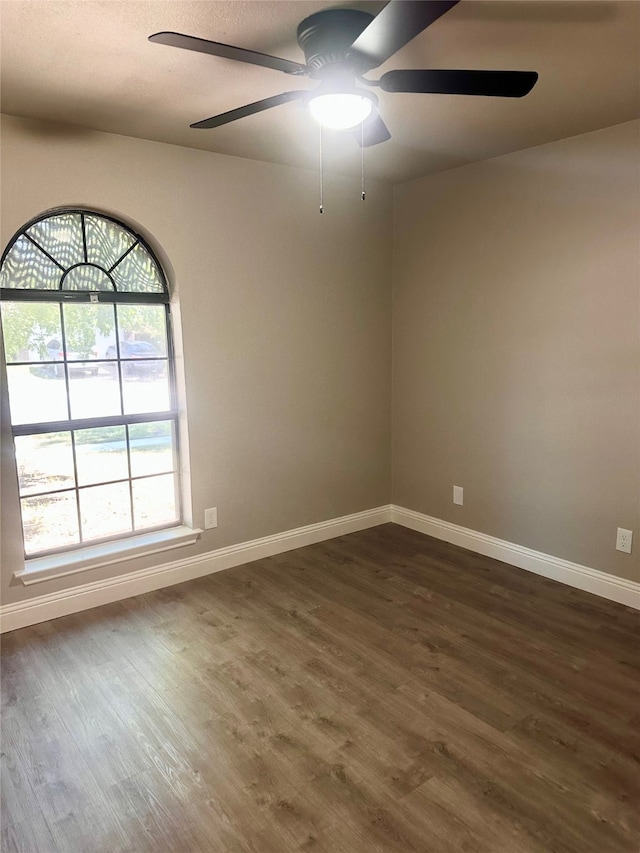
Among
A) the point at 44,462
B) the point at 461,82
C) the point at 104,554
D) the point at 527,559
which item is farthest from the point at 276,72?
the point at 527,559

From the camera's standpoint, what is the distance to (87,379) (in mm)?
3047

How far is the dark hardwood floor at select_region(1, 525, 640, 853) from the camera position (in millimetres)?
1697

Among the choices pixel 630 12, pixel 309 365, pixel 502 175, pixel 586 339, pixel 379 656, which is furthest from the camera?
pixel 309 365

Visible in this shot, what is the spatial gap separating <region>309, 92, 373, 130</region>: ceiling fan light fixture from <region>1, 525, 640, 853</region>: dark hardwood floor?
213 centimetres

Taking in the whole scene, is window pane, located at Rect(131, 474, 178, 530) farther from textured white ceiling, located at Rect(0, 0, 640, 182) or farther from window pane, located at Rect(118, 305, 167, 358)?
textured white ceiling, located at Rect(0, 0, 640, 182)

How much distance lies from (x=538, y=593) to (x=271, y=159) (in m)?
2.89

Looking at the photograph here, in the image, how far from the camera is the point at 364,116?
6.23ft

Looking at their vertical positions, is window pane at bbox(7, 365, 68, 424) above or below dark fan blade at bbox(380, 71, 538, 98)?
below

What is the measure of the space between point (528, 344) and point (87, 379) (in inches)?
97.2

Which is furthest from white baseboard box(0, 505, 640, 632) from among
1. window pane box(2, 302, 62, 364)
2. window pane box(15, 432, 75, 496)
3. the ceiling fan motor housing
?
the ceiling fan motor housing

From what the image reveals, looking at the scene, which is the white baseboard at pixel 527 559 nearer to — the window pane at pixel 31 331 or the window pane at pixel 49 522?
the window pane at pixel 49 522

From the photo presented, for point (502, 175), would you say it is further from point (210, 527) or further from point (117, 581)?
point (117, 581)

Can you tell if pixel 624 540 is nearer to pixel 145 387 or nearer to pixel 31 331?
pixel 145 387

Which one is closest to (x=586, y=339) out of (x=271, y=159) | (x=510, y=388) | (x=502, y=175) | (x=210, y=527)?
(x=510, y=388)
